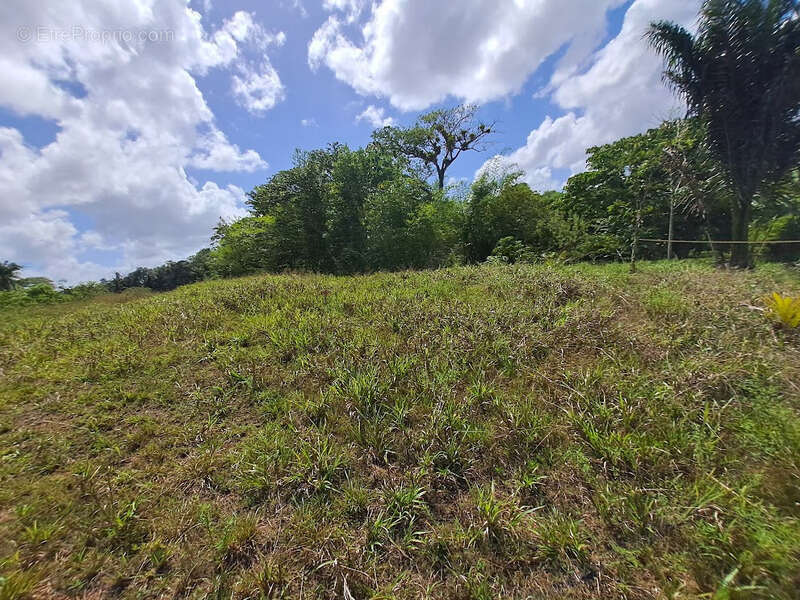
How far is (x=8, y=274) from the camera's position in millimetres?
11625

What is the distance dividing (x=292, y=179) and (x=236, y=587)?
1162cm

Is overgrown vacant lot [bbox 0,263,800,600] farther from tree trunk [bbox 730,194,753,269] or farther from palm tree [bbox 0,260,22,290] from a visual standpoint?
palm tree [bbox 0,260,22,290]

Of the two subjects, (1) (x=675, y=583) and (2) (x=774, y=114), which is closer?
(1) (x=675, y=583)

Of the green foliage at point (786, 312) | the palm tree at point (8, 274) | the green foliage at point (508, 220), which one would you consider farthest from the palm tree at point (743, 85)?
the palm tree at point (8, 274)

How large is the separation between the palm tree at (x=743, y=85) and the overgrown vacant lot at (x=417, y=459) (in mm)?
5567

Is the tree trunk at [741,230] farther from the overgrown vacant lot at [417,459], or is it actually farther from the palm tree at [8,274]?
the palm tree at [8,274]

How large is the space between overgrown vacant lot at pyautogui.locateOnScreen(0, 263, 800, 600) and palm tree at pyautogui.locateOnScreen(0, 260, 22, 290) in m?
12.9

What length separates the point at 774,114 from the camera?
643 centimetres

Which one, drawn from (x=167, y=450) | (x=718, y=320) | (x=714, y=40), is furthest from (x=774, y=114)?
(x=167, y=450)

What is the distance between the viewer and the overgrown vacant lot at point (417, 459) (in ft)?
4.54

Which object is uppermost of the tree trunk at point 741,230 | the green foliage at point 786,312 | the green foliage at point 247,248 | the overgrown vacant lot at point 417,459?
the green foliage at point 247,248

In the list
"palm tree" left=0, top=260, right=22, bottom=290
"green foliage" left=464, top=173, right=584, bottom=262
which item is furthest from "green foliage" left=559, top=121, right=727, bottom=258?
"palm tree" left=0, top=260, right=22, bottom=290

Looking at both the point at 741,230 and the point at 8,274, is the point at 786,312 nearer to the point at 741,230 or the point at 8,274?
the point at 741,230

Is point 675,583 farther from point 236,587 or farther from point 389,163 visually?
point 389,163
